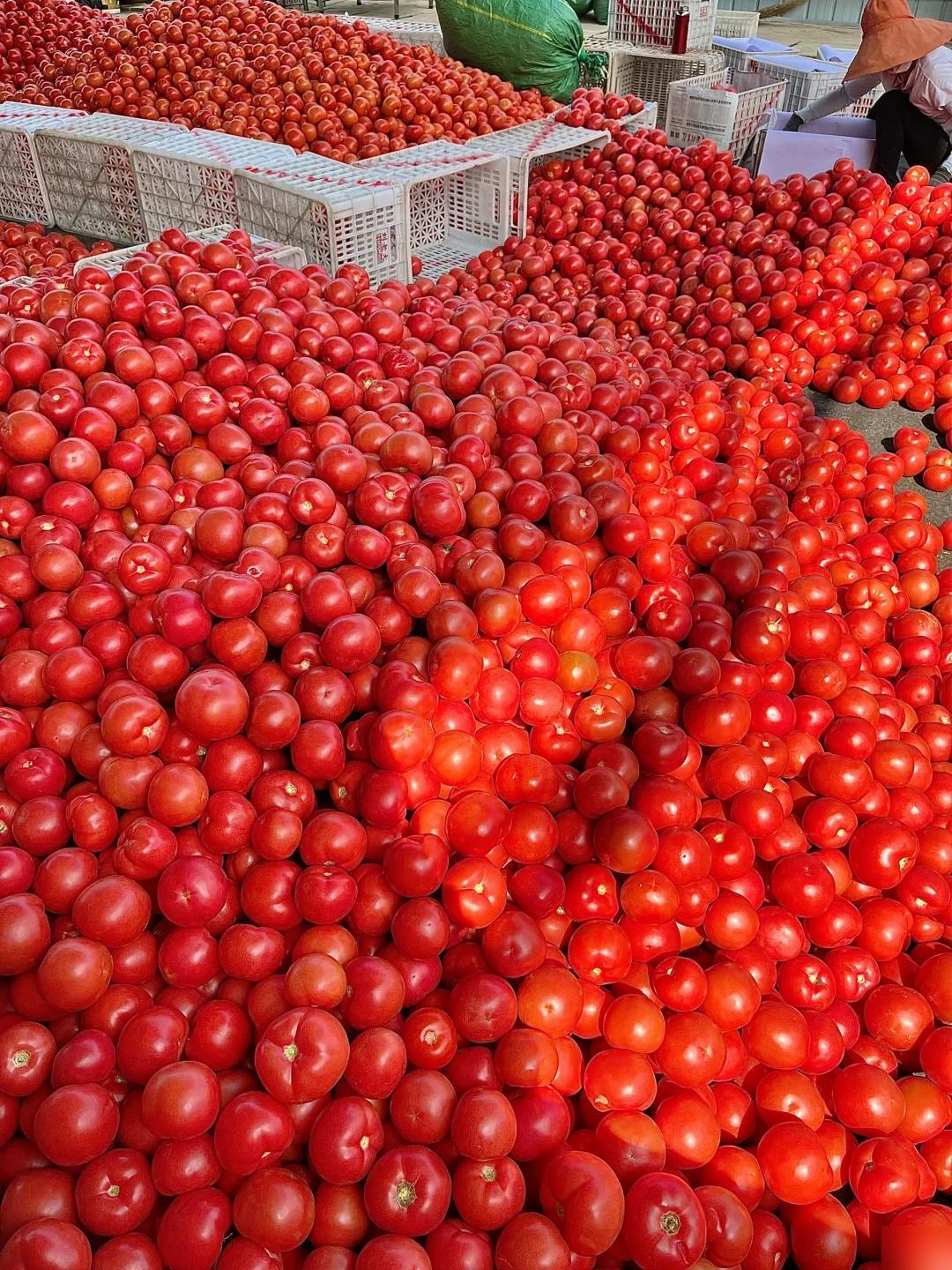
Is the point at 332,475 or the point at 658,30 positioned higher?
the point at 658,30

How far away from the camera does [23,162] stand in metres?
5.98

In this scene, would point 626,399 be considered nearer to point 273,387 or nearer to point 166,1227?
point 273,387

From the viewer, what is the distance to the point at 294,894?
1605 millimetres

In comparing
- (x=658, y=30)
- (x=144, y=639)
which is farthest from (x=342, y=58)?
(x=144, y=639)

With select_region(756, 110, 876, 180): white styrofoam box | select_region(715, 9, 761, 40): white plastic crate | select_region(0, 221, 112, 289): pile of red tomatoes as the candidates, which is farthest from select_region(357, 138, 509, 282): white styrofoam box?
select_region(715, 9, 761, 40): white plastic crate

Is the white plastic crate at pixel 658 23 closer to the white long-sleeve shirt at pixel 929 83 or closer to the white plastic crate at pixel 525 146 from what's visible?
the white long-sleeve shirt at pixel 929 83

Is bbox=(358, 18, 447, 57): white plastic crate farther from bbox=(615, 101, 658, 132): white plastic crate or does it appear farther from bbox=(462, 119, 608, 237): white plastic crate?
bbox=(462, 119, 608, 237): white plastic crate

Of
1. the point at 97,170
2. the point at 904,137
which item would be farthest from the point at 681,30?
the point at 97,170

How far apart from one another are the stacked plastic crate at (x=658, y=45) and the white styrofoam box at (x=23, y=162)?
5.16 meters

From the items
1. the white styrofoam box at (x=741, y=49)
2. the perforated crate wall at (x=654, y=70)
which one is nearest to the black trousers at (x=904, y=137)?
the perforated crate wall at (x=654, y=70)

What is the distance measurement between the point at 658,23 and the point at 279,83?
419 cm

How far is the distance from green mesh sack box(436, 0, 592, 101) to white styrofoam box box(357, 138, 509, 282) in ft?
6.00

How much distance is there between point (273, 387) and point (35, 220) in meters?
5.25

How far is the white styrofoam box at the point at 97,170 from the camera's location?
5.45 metres
